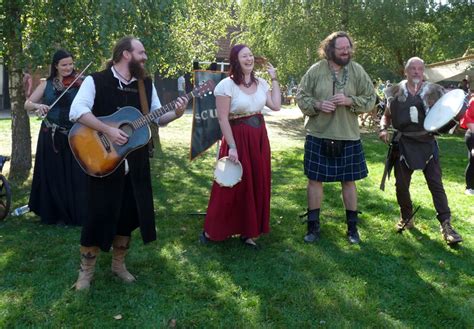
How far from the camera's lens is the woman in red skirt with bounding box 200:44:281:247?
14.1 ft

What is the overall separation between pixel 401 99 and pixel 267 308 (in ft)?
8.23

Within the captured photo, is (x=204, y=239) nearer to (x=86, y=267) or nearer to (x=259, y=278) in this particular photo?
(x=259, y=278)

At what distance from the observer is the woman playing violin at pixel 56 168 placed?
506 centimetres

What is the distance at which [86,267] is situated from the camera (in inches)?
145

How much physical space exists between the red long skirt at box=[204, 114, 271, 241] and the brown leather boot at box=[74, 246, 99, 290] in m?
1.20

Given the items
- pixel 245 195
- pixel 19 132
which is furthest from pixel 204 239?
pixel 19 132

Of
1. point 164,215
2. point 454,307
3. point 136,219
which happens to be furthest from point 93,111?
point 454,307

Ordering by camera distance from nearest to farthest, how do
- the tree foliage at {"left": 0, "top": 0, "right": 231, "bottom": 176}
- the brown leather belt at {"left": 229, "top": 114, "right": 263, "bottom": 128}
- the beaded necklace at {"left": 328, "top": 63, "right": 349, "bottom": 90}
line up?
the brown leather belt at {"left": 229, "top": 114, "right": 263, "bottom": 128} → the beaded necklace at {"left": 328, "top": 63, "right": 349, "bottom": 90} → the tree foliage at {"left": 0, "top": 0, "right": 231, "bottom": 176}

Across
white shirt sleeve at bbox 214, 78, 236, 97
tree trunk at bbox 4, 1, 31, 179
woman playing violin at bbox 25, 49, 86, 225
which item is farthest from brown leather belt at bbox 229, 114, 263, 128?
tree trunk at bbox 4, 1, 31, 179

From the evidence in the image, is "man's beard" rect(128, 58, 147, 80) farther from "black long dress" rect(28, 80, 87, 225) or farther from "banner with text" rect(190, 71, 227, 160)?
"banner with text" rect(190, 71, 227, 160)

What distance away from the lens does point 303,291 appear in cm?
377

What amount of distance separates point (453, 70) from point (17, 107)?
13397 millimetres

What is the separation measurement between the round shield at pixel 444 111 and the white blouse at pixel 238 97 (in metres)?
1.58

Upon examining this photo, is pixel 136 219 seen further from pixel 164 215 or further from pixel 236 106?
pixel 164 215
